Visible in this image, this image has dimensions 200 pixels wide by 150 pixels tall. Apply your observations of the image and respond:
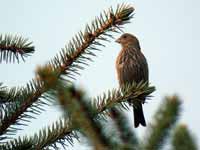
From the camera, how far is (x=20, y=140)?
2.17 meters

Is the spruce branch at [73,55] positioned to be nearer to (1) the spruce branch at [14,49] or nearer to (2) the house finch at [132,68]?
(1) the spruce branch at [14,49]

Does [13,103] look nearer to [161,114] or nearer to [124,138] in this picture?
[124,138]

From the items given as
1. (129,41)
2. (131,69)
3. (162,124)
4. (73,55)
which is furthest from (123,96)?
(129,41)

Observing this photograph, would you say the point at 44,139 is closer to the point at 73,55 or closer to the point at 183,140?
the point at 73,55

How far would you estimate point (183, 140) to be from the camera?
0.91 m

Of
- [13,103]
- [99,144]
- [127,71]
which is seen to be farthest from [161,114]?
[127,71]

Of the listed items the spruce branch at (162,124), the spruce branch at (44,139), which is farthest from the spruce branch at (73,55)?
the spruce branch at (162,124)

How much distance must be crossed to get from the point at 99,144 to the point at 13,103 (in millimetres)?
1395

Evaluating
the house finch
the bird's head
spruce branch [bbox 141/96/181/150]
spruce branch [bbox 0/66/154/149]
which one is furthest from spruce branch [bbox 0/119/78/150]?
the bird's head

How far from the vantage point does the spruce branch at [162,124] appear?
97 cm

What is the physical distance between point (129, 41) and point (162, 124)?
21.3 feet

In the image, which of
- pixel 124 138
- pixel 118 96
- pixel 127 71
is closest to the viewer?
pixel 124 138

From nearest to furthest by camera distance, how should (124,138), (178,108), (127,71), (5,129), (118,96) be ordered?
(178,108) < (124,138) < (5,129) < (118,96) < (127,71)

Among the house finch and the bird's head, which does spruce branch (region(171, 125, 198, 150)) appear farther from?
the bird's head
